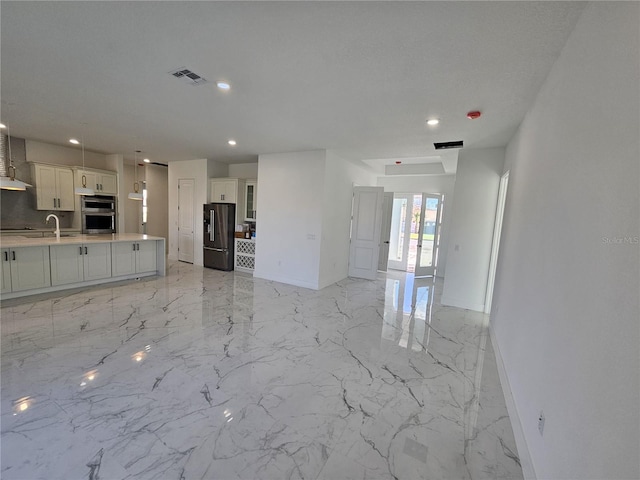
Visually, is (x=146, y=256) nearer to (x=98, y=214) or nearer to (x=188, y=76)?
(x=98, y=214)

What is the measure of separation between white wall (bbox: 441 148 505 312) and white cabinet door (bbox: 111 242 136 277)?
593cm

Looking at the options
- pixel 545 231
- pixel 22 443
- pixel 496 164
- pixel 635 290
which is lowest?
pixel 22 443

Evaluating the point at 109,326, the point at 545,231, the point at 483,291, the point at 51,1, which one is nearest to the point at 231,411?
the point at 109,326

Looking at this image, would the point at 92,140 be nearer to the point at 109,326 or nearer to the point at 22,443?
the point at 109,326

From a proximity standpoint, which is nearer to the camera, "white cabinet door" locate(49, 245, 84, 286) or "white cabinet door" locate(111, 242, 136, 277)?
"white cabinet door" locate(49, 245, 84, 286)

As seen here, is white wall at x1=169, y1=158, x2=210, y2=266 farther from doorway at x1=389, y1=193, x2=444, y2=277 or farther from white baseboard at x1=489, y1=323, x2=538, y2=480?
white baseboard at x1=489, y1=323, x2=538, y2=480

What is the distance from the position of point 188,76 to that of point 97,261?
4.03 metres

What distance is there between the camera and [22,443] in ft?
5.42

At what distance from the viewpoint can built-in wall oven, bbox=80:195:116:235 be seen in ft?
20.1

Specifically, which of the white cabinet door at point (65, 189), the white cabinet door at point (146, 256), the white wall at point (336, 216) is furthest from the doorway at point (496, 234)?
the white cabinet door at point (65, 189)

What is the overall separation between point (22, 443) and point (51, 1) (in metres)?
2.76

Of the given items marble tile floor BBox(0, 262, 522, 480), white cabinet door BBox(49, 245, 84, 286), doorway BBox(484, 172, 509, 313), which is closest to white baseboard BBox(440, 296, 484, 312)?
doorway BBox(484, 172, 509, 313)

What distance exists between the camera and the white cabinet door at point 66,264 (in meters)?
4.28

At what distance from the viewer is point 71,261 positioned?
14.6 ft
